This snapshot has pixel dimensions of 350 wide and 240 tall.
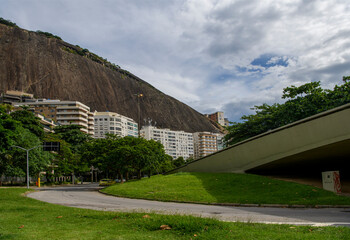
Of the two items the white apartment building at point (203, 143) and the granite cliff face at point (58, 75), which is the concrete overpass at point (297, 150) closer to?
the granite cliff face at point (58, 75)

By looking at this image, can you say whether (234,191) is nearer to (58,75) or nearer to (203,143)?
(58,75)

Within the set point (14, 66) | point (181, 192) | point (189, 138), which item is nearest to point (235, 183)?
point (181, 192)

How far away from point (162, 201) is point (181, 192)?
1739mm

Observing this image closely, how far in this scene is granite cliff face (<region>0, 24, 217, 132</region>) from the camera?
13012 centimetres

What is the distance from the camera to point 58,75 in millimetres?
138750

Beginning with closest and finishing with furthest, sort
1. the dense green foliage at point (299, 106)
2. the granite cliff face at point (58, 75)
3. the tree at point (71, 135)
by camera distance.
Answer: the dense green foliage at point (299, 106), the tree at point (71, 135), the granite cliff face at point (58, 75)

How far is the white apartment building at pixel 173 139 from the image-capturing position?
161125 mm

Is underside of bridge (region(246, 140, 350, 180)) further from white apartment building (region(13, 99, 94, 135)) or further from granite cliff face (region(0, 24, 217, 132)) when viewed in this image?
granite cliff face (region(0, 24, 217, 132))

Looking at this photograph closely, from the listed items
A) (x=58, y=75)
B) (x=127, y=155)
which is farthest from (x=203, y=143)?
(x=127, y=155)

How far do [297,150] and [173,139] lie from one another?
504ft

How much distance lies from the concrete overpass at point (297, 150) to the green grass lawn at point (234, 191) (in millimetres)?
2110

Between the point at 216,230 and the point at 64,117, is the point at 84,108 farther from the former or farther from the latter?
the point at 216,230

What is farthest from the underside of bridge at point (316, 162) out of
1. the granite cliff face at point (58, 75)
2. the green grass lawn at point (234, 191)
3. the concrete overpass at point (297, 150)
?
the granite cliff face at point (58, 75)

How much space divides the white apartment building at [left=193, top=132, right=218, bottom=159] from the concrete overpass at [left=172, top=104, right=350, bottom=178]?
159m
